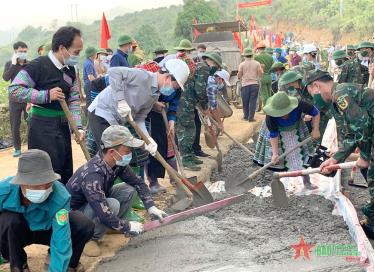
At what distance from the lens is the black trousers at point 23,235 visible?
362 cm

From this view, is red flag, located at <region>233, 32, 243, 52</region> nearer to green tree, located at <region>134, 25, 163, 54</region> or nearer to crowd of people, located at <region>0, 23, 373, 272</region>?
crowd of people, located at <region>0, 23, 373, 272</region>

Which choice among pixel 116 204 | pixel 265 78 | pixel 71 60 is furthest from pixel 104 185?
pixel 265 78

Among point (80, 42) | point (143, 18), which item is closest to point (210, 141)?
point (80, 42)

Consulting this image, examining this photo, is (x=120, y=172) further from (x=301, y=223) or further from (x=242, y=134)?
(x=242, y=134)

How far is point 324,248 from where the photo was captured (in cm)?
423

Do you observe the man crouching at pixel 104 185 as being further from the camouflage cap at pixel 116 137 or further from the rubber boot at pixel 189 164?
the rubber boot at pixel 189 164

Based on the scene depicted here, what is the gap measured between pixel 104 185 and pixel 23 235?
844mm

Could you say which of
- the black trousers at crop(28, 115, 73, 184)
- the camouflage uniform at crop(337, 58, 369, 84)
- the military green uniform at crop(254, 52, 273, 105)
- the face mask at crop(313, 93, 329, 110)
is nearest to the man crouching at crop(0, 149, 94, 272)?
the black trousers at crop(28, 115, 73, 184)

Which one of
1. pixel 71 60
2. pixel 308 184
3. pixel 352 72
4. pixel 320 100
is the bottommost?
pixel 308 184

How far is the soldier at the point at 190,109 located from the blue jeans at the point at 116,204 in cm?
270

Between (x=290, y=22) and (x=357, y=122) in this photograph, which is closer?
(x=357, y=122)

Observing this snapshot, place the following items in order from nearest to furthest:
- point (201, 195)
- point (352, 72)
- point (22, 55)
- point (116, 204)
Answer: point (116, 204)
point (201, 195)
point (22, 55)
point (352, 72)

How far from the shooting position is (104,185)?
4328 mm

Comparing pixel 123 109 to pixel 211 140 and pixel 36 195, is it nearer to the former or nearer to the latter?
pixel 36 195
